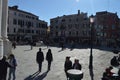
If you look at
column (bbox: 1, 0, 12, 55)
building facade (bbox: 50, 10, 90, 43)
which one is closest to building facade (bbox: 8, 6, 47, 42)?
building facade (bbox: 50, 10, 90, 43)

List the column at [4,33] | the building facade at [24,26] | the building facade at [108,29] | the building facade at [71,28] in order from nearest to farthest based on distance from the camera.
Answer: the column at [4,33], the building facade at [24,26], the building facade at [108,29], the building facade at [71,28]

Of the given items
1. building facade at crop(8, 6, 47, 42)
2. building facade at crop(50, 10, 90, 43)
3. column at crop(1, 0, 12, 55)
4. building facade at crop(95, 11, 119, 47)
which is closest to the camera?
column at crop(1, 0, 12, 55)

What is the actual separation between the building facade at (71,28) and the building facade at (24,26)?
284 inches

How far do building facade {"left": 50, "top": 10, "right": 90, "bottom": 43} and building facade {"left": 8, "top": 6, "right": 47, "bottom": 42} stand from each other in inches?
284

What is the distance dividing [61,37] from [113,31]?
23.3 metres

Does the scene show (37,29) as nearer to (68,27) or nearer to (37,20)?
(37,20)

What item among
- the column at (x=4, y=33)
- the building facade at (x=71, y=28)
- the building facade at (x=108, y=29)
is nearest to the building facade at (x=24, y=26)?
the building facade at (x=71, y=28)

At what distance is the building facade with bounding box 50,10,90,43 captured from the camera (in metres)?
82.8

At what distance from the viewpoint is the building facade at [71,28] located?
272 ft

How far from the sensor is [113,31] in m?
77.6

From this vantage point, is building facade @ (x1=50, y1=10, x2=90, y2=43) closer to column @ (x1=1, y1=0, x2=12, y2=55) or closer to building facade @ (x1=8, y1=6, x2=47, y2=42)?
building facade @ (x1=8, y1=6, x2=47, y2=42)

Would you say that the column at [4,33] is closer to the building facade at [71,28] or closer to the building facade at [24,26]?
the building facade at [24,26]

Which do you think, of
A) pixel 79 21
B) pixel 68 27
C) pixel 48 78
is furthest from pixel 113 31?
pixel 48 78

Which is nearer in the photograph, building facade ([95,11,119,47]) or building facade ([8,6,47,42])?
building facade ([8,6,47,42])
